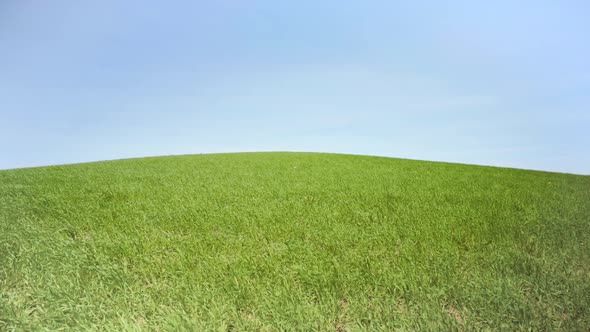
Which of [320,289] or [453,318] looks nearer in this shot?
[453,318]

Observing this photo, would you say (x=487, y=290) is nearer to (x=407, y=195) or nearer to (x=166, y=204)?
(x=407, y=195)

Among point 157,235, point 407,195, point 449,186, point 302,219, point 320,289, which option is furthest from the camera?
point 449,186

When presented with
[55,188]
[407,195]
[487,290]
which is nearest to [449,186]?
[407,195]

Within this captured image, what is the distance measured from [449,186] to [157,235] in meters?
8.90

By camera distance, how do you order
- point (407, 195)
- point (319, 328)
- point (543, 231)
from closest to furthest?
point (319, 328), point (543, 231), point (407, 195)

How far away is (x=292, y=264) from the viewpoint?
419cm

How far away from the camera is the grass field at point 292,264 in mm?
3096

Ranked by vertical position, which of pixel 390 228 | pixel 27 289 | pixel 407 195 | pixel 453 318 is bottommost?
pixel 27 289

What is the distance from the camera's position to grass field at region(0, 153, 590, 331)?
310 centimetres

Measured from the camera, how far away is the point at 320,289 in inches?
139

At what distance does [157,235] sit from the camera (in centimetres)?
545

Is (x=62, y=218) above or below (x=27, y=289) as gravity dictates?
above

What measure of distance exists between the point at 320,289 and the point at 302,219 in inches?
113

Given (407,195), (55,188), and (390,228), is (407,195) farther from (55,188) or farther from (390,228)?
(55,188)
